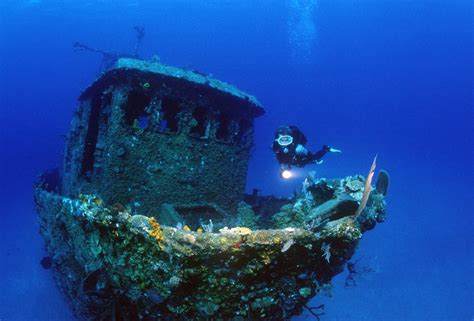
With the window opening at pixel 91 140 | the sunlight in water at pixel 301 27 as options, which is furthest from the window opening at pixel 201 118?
the sunlight in water at pixel 301 27

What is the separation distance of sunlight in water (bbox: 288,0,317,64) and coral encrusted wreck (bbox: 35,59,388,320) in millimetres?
89493

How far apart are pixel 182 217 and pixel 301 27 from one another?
4034 inches

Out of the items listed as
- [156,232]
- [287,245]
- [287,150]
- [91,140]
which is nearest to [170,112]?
[91,140]

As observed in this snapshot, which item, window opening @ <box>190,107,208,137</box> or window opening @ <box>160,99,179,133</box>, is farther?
window opening @ <box>190,107,208,137</box>

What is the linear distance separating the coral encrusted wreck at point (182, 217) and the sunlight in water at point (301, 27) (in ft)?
294

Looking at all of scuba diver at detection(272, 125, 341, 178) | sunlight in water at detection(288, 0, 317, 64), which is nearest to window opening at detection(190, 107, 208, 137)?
scuba diver at detection(272, 125, 341, 178)

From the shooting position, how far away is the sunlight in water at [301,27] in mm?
90500

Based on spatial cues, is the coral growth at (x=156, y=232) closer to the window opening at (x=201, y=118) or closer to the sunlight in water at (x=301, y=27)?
the window opening at (x=201, y=118)

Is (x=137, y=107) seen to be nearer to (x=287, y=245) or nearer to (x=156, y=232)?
(x=156, y=232)

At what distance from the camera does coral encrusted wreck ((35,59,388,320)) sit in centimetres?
337

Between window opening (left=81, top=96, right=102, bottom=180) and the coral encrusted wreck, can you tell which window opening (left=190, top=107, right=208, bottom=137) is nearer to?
the coral encrusted wreck

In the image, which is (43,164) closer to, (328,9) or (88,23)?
(88,23)

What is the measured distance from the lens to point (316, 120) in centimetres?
8662

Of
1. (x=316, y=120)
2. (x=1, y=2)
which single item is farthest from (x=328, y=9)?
(x=1, y=2)
